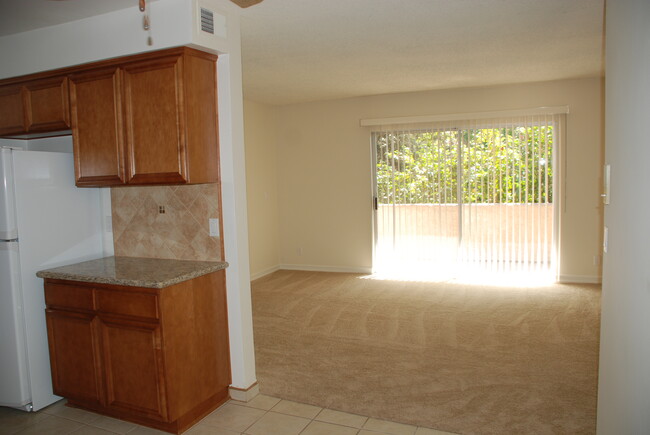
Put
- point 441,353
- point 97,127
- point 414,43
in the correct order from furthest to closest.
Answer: point 414,43 → point 441,353 → point 97,127

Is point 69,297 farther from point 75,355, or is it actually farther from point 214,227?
point 214,227

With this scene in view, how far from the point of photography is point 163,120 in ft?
8.91

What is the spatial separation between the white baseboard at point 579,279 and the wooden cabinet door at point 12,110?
5.81 m

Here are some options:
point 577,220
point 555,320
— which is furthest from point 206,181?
Answer: point 577,220

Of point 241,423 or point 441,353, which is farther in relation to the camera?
point 441,353

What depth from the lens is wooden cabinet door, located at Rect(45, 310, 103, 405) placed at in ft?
9.09

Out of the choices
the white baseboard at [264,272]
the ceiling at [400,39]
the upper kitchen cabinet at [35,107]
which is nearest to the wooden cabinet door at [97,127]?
the upper kitchen cabinet at [35,107]

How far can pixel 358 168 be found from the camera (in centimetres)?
662

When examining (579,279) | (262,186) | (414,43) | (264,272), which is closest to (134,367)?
(414,43)

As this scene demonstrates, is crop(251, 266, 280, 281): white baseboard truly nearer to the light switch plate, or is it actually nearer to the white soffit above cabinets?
the light switch plate

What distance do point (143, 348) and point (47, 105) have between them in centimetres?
176

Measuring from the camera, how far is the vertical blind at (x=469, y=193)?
19.0ft

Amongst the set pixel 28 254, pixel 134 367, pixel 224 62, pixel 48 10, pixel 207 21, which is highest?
pixel 48 10

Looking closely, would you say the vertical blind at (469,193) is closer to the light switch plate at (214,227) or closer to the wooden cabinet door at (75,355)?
the light switch plate at (214,227)
